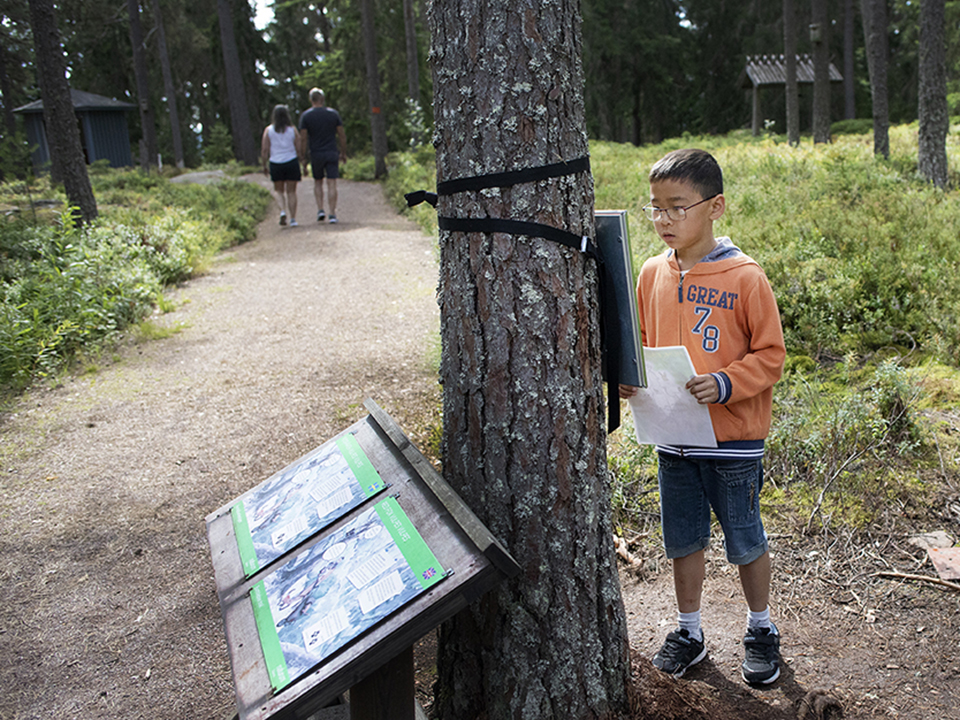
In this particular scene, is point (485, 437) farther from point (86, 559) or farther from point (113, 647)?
point (86, 559)

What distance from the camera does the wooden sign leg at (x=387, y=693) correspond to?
1.81 meters

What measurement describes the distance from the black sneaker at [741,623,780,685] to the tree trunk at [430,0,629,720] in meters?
0.58

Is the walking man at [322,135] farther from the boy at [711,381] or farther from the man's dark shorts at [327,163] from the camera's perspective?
the boy at [711,381]

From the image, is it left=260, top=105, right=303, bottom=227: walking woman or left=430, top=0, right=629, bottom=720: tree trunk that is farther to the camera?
left=260, top=105, right=303, bottom=227: walking woman

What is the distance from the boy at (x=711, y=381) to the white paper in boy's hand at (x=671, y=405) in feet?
0.15

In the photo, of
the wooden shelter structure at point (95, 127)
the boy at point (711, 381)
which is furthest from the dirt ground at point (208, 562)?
the wooden shelter structure at point (95, 127)

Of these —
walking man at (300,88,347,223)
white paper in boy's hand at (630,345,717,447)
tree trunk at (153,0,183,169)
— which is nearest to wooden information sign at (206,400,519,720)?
white paper in boy's hand at (630,345,717,447)

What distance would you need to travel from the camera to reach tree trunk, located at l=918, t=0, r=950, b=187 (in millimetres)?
10969

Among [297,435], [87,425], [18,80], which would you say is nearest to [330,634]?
[297,435]

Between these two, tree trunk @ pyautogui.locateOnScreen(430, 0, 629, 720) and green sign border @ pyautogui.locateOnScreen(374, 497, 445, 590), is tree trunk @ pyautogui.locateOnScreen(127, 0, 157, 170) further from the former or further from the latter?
green sign border @ pyautogui.locateOnScreen(374, 497, 445, 590)

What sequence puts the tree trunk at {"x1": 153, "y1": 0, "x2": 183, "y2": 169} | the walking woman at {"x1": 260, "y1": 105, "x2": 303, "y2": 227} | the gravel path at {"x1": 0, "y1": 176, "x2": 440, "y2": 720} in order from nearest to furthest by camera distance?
the gravel path at {"x1": 0, "y1": 176, "x2": 440, "y2": 720} < the walking woman at {"x1": 260, "y1": 105, "x2": 303, "y2": 227} < the tree trunk at {"x1": 153, "y1": 0, "x2": 183, "y2": 169}

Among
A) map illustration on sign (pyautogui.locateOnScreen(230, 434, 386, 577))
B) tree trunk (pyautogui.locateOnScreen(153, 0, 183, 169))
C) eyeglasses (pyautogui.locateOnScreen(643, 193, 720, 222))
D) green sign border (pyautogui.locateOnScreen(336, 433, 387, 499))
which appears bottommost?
map illustration on sign (pyautogui.locateOnScreen(230, 434, 386, 577))

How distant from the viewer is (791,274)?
20.5 feet

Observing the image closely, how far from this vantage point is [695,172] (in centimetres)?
235
